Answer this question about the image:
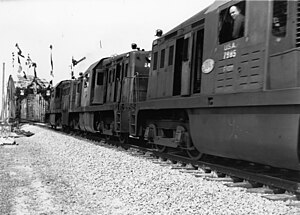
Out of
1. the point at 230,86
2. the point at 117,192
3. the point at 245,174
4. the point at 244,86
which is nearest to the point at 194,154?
the point at 245,174

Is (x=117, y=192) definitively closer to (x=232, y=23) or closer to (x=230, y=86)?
(x=230, y=86)

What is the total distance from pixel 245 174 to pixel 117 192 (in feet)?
7.29

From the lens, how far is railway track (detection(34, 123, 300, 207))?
538 cm

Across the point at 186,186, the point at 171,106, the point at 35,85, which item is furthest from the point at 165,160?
the point at 35,85

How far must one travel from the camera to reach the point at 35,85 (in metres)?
53.0

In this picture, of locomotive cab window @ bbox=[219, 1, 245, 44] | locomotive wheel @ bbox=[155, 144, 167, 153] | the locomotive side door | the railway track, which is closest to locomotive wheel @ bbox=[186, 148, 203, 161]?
the railway track

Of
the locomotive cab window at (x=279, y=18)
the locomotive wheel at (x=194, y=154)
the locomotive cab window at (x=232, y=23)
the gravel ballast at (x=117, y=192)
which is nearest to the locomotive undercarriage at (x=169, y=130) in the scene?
the locomotive wheel at (x=194, y=154)

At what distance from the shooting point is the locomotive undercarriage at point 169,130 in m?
8.64

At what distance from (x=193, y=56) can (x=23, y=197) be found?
471 centimetres

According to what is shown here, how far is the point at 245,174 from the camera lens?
6.45 metres

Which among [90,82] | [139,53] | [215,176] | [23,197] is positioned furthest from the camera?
[90,82]

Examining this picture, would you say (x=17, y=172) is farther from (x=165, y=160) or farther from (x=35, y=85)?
(x=35, y=85)

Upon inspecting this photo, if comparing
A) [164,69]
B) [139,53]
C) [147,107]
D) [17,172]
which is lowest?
[17,172]

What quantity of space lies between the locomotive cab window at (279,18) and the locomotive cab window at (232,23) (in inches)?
26.9
